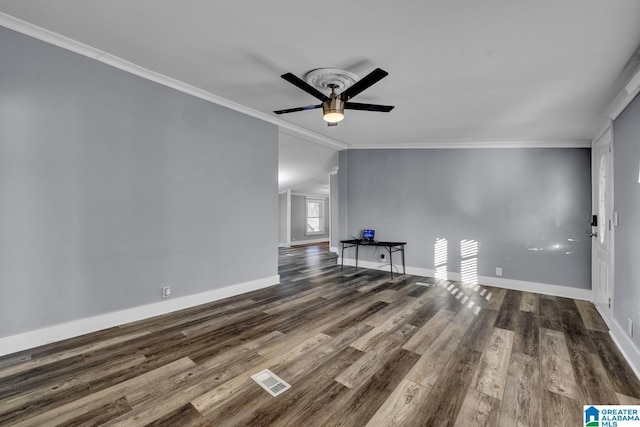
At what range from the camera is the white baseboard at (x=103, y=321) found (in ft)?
7.68

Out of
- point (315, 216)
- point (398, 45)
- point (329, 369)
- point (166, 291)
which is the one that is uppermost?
point (398, 45)

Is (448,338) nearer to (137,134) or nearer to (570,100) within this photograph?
(570,100)

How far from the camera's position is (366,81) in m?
2.46

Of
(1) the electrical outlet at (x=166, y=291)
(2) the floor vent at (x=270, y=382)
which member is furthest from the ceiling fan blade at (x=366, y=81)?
(1) the electrical outlet at (x=166, y=291)

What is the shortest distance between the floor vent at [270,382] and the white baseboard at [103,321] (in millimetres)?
1726

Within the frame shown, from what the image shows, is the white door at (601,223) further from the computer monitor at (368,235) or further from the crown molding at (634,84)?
the computer monitor at (368,235)

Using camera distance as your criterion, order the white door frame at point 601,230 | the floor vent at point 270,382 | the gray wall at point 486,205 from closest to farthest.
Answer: the floor vent at point 270,382 → the white door frame at point 601,230 → the gray wall at point 486,205

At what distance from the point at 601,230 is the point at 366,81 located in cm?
382

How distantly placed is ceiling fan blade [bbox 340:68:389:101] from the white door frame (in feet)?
10.2

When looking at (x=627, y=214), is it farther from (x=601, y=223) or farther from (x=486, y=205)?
(x=486, y=205)

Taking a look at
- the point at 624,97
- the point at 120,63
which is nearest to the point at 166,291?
the point at 120,63

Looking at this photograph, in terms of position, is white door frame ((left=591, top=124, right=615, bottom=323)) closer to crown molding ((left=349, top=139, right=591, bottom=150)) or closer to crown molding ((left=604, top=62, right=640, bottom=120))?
crown molding ((left=349, top=139, right=591, bottom=150))

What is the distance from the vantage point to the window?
38.9 ft

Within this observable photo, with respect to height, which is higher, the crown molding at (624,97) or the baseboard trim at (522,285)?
the crown molding at (624,97)
